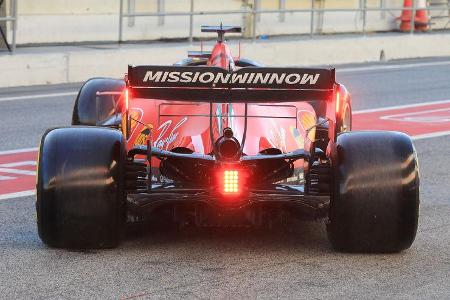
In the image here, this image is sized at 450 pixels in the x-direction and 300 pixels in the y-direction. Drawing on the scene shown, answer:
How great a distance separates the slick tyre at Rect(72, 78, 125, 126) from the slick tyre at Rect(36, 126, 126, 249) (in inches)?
126

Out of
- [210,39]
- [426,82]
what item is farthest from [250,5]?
[426,82]

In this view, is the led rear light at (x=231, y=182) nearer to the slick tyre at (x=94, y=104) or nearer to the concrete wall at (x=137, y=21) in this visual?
the slick tyre at (x=94, y=104)

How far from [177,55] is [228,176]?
14.9 metres

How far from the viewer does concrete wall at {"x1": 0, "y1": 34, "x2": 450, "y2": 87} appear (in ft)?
65.7

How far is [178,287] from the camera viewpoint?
23.6 ft

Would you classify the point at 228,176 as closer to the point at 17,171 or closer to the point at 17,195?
the point at 17,195

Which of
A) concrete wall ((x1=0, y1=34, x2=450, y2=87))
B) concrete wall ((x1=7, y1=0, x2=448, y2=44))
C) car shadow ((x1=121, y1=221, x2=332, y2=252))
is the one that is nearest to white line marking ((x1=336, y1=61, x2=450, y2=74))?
concrete wall ((x1=0, y1=34, x2=450, y2=87))

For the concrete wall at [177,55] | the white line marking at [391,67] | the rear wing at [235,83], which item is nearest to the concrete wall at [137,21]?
the concrete wall at [177,55]

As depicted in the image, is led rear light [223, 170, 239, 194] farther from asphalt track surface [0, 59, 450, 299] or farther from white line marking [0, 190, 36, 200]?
white line marking [0, 190, 36, 200]

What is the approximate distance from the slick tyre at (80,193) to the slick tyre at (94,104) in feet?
10.5

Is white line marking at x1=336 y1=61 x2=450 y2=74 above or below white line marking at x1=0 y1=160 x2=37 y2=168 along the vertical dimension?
above

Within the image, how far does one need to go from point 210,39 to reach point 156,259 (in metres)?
17.9

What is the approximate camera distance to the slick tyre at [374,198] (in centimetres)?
783

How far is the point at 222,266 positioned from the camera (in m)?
7.74
